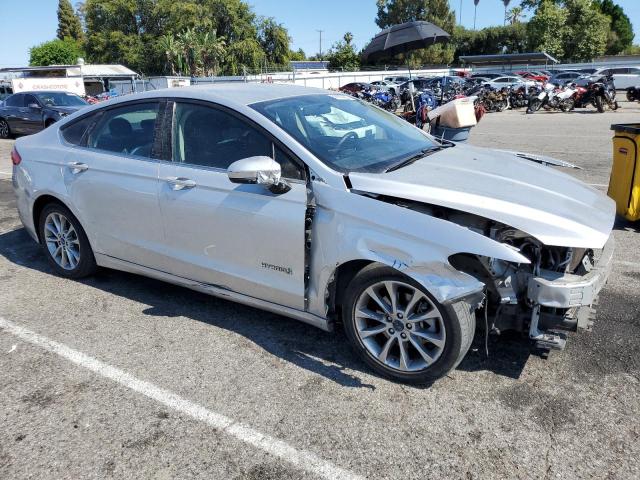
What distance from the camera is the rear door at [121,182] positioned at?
3854mm

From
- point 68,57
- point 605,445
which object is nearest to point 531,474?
point 605,445

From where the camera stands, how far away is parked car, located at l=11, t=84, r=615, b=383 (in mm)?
2787

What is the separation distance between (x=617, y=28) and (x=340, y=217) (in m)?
86.5

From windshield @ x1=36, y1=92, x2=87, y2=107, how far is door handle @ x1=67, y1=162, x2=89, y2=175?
13476 millimetres

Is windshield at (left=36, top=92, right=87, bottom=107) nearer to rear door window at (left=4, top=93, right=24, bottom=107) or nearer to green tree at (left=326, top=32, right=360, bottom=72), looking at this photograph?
rear door window at (left=4, top=93, right=24, bottom=107)

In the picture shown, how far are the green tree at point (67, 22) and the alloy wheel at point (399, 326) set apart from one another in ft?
360

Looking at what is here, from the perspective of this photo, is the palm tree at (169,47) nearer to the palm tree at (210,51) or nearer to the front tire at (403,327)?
the palm tree at (210,51)

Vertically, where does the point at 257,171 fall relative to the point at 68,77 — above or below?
below

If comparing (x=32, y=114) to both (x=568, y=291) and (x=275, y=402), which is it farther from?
(x=568, y=291)

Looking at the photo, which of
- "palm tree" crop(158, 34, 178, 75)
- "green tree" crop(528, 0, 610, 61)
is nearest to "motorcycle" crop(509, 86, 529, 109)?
"green tree" crop(528, 0, 610, 61)

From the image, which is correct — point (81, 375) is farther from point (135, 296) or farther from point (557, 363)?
point (557, 363)

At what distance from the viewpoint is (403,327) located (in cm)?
299

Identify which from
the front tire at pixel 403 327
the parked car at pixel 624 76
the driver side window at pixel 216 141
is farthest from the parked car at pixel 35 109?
the parked car at pixel 624 76

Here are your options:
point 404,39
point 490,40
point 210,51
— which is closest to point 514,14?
point 490,40
